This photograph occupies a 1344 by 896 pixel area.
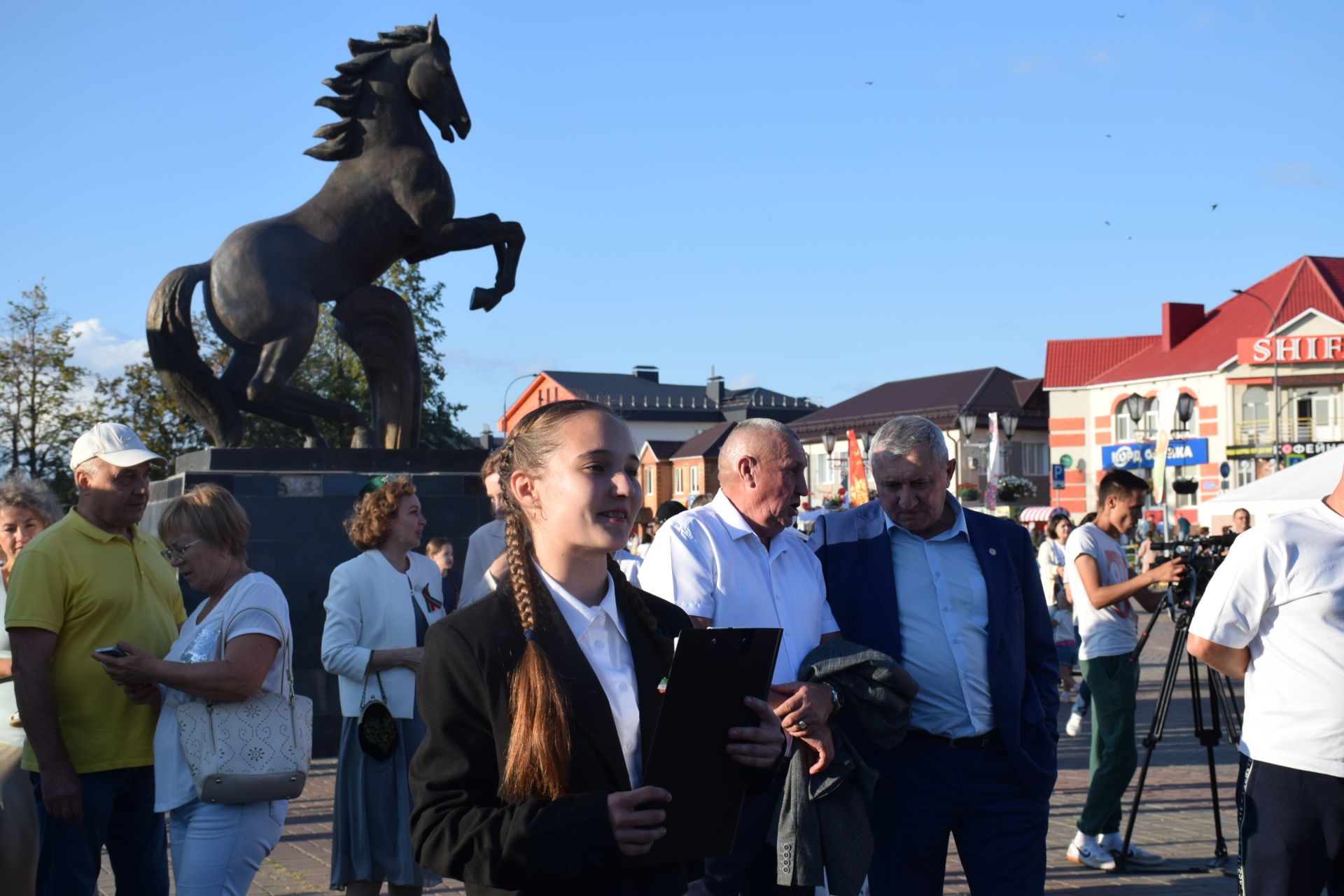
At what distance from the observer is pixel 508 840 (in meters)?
2.26

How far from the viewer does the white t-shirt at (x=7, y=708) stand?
4.64 meters

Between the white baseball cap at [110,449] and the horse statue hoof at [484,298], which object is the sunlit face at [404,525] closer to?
the white baseball cap at [110,449]

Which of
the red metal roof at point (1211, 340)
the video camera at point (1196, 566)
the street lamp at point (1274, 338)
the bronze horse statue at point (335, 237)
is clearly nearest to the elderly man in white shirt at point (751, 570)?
the video camera at point (1196, 566)

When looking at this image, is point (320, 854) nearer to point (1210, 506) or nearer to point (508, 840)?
point (508, 840)

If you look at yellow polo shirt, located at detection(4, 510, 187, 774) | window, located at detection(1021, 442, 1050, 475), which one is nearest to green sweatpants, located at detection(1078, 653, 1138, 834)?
yellow polo shirt, located at detection(4, 510, 187, 774)

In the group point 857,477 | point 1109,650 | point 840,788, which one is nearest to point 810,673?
point 840,788

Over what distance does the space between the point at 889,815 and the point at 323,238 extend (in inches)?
306

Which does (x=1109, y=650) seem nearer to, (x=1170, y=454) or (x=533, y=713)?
(x=533, y=713)

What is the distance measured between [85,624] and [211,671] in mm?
657

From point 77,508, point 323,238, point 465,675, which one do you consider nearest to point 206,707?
point 77,508

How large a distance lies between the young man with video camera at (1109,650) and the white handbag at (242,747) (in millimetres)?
4173

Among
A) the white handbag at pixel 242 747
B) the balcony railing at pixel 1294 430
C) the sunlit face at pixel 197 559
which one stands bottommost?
the white handbag at pixel 242 747

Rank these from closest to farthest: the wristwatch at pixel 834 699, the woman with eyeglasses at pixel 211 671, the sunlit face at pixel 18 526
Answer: the wristwatch at pixel 834 699
the woman with eyeglasses at pixel 211 671
the sunlit face at pixel 18 526

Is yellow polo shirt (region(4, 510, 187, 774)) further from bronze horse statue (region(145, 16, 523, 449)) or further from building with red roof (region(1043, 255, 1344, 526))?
building with red roof (region(1043, 255, 1344, 526))
